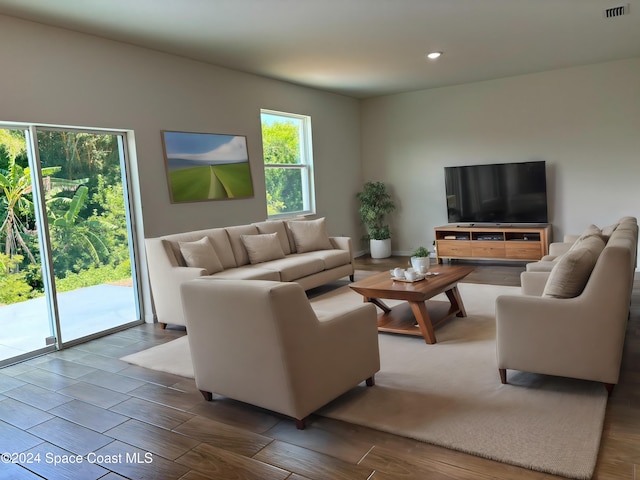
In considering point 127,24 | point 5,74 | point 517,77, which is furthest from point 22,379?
point 517,77

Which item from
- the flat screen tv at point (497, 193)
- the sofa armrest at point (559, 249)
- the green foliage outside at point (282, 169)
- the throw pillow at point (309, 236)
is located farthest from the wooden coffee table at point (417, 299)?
the flat screen tv at point (497, 193)

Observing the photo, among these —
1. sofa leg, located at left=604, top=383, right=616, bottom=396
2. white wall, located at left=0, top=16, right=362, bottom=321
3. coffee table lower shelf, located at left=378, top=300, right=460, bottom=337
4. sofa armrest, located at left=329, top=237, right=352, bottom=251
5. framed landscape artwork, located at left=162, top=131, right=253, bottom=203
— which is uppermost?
white wall, located at left=0, top=16, right=362, bottom=321

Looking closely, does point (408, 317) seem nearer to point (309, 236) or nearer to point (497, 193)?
point (309, 236)

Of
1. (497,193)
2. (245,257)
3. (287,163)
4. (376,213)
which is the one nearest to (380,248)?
(376,213)

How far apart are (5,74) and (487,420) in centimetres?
409

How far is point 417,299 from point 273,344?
62.9 inches

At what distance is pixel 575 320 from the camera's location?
2.60 m

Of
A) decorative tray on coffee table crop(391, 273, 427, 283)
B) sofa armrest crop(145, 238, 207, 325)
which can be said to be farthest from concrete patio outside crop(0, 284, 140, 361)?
decorative tray on coffee table crop(391, 273, 427, 283)

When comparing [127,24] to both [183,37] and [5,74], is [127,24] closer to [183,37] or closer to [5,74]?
[183,37]

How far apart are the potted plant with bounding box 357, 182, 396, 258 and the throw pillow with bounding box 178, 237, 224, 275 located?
364 cm

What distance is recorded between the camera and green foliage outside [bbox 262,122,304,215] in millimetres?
6617

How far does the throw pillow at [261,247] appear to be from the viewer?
530cm

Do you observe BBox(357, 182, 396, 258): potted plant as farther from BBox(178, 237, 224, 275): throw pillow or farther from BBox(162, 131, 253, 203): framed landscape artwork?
BBox(178, 237, 224, 275): throw pillow

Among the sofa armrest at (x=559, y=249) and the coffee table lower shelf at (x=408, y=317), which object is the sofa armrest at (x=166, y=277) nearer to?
the coffee table lower shelf at (x=408, y=317)
